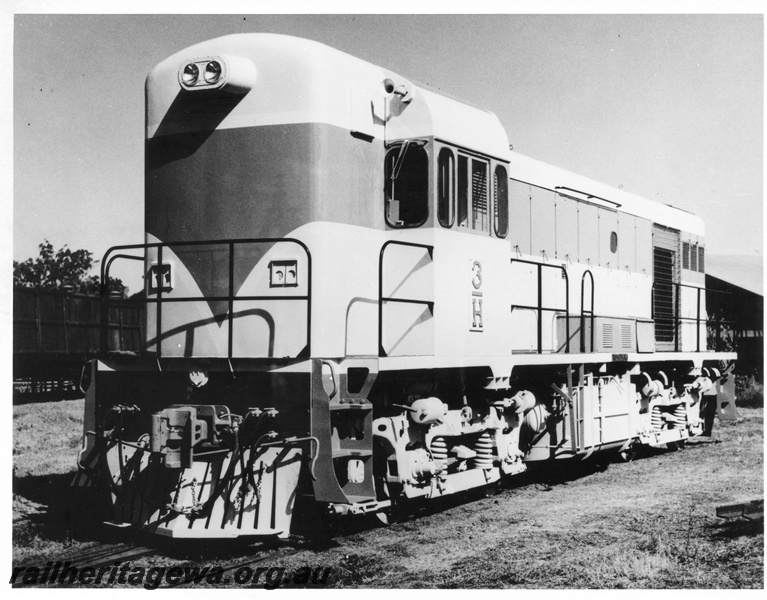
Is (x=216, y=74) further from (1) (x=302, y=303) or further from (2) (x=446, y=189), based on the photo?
(2) (x=446, y=189)

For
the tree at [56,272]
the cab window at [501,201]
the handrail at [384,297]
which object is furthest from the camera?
the tree at [56,272]

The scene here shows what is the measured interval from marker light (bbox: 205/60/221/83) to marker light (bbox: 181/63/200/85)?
3.2 inches

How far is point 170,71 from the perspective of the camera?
24.7 feet

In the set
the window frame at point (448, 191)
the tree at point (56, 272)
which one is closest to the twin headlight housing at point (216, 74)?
the window frame at point (448, 191)

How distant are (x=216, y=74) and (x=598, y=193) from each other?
21.3ft

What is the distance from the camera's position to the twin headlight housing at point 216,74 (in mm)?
7098

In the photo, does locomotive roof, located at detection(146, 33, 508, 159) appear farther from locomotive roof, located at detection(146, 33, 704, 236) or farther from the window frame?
the window frame

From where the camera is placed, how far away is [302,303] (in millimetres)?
7082

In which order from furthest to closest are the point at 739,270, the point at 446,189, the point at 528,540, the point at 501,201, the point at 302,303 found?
the point at 739,270, the point at 501,201, the point at 446,189, the point at 528,540, the point at 302,303

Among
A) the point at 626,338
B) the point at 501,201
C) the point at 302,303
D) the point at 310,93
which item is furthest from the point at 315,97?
the point at 626,338

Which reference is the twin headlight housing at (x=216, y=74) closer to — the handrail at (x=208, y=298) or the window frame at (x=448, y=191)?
the handrail at (x=208, y=298)

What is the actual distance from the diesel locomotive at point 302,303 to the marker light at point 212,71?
0.02 metres
